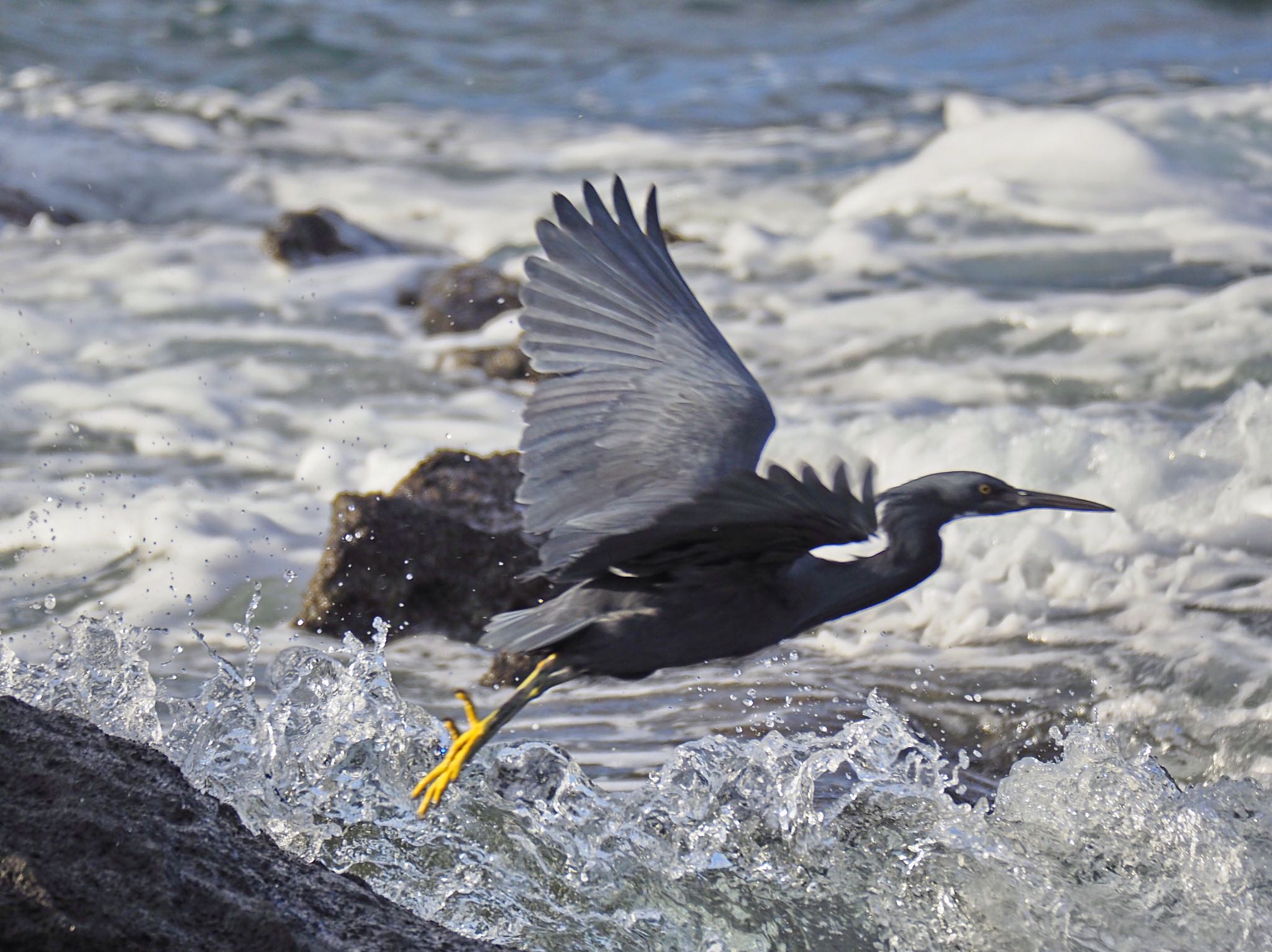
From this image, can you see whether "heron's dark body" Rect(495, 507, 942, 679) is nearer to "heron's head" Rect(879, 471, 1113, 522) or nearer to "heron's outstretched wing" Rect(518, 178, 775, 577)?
"heron's head" Rect(879, 471, 1113, 522)

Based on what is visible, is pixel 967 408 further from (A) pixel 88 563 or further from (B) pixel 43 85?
(B) pixel 43 85

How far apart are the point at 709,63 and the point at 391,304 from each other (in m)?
6.62

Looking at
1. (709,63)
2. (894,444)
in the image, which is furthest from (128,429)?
(709,63)

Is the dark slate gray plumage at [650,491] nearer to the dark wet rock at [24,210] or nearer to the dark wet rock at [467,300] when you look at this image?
the dark wet rock at [467,300]

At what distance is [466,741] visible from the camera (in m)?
3.04

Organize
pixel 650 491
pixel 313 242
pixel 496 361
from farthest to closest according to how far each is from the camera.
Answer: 1. pixel 313 242
2. pixel 496 361
3. pixel 650 491

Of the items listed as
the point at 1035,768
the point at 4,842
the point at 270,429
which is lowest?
the point at 270,429

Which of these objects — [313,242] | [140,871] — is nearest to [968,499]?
[140,871]

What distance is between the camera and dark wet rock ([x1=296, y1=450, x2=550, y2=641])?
190 inches

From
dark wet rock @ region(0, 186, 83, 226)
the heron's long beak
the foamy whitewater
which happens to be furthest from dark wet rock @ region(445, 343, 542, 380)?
the heron's long beak

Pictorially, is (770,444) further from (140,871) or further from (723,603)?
(140,871)

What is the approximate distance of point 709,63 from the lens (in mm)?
14297

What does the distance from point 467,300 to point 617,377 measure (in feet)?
16.9

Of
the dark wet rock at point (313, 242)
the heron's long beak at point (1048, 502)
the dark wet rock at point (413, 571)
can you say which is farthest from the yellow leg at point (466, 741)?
the dark wet rock at point (313, 242)
